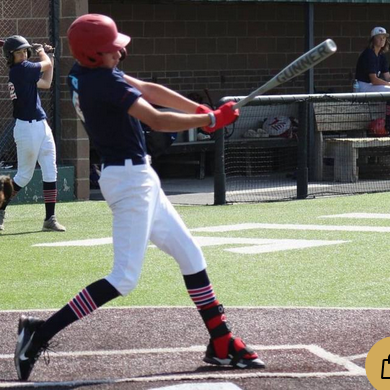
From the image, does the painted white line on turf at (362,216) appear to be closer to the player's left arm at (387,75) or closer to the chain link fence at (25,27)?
the chain link fence at (25,27)

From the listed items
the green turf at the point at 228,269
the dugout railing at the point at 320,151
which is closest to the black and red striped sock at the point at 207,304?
the green turf at the point at 228,269

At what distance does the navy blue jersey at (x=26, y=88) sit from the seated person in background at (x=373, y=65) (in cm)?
664

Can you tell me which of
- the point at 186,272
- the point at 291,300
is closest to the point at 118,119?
the point at 186,272

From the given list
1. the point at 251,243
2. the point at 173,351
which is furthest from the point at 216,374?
the point at 251,243

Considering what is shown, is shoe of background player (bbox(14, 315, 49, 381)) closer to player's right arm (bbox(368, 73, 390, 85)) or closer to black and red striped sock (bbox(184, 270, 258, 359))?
black and red striped sock (bbox(184, 270, 258, 359))

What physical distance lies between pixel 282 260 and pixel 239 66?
37.5 ft

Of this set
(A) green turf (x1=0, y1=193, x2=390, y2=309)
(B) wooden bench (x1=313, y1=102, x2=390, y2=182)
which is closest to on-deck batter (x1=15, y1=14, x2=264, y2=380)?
(A) green turf (x1=0, y1=193, x2=390, y2=309)

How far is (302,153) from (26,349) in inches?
354

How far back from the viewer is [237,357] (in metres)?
5.59

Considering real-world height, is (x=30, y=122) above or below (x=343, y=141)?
above

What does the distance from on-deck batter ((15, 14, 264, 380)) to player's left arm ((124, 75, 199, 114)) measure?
0.86 ft

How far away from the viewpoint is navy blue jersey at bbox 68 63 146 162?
537 centimetres

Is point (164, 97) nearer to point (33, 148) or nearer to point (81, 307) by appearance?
point (81, 307)

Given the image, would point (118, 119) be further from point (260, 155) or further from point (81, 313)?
point (260, 155)
